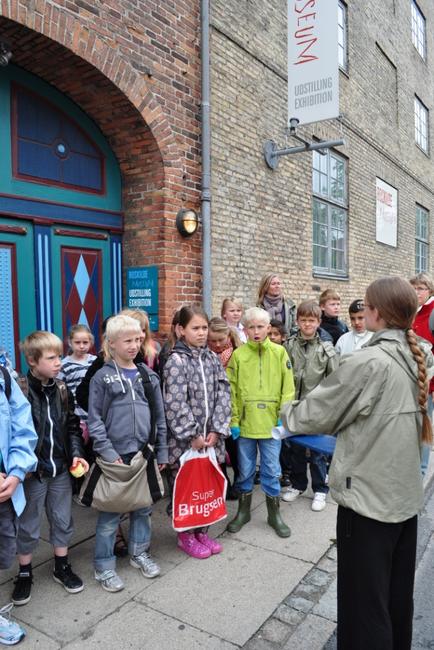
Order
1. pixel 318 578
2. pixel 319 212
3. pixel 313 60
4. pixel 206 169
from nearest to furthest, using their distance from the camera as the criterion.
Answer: pixel 318 578
pixel 206 169
pixel 313 60
pixel 319 212

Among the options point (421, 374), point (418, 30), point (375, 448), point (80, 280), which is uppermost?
point (418, 30)

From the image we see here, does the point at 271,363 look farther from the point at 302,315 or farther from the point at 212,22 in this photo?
the point at 212,22

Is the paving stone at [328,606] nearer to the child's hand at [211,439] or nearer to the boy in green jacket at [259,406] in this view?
the boy in green jacket at [259,406]

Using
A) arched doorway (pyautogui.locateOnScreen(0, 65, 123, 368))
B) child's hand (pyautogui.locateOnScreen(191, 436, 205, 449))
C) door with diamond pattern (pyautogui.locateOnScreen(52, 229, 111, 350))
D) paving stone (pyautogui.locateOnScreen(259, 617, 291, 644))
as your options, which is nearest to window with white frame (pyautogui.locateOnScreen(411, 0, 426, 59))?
arched doorway (pyautogui.locateOnScreen(0, 65, 123, 368))

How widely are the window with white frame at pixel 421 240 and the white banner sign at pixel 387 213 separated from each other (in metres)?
2.31

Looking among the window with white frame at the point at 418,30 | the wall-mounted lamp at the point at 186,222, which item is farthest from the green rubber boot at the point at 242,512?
the window with white frame at the point at 418,30

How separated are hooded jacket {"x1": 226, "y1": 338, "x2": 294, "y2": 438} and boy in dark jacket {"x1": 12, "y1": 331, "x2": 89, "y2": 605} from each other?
131 cm

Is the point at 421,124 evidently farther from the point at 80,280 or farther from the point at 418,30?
the point at 80,280

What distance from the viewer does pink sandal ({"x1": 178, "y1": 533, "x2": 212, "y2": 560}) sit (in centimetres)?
350

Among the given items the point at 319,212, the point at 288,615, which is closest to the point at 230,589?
the point at 288,615

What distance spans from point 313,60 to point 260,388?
488 centimetres

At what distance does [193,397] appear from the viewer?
11.8 ft

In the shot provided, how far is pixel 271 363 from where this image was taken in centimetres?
396

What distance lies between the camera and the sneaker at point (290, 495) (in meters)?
4.50
